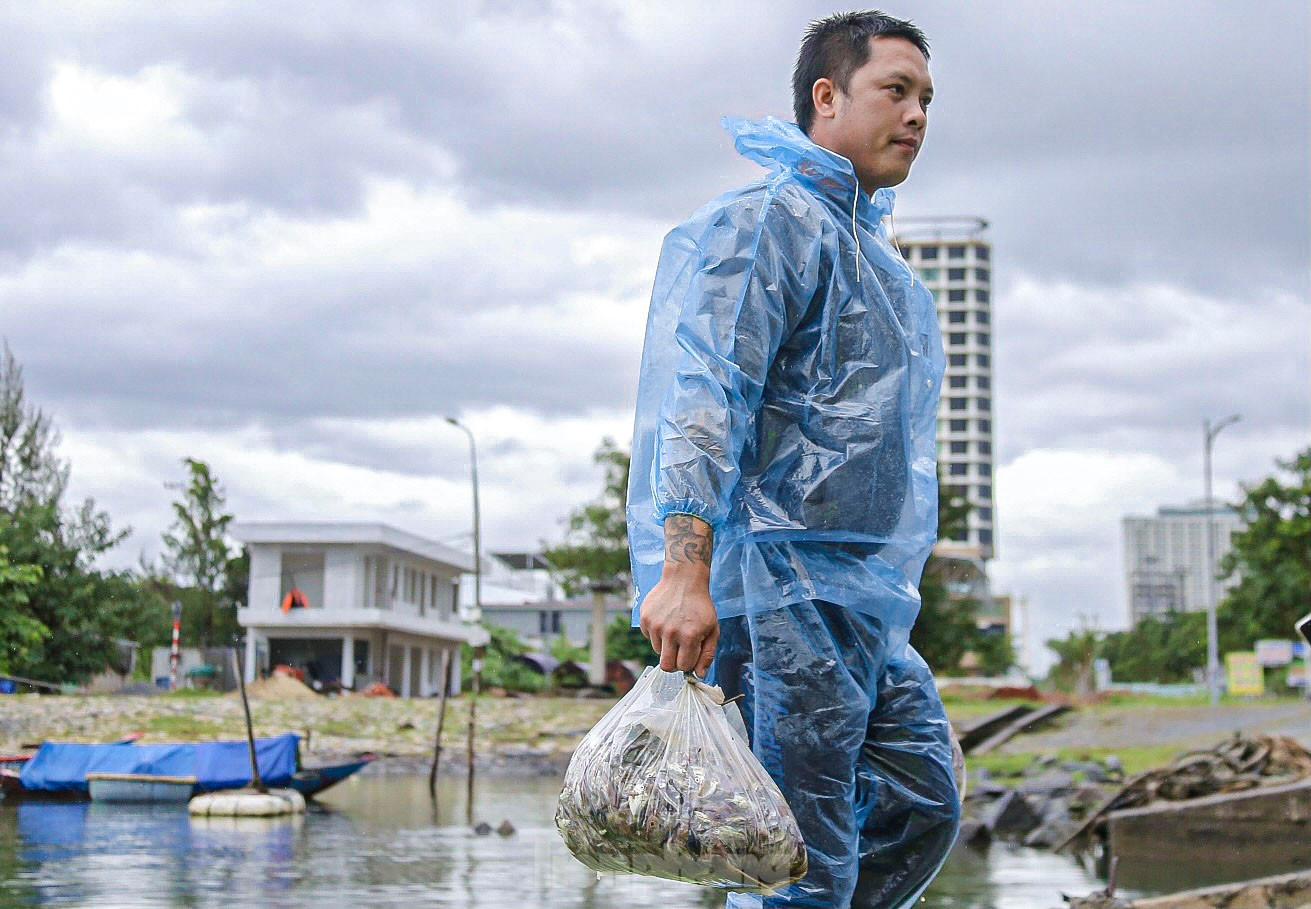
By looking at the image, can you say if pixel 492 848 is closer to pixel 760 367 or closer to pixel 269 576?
pixel 760 367

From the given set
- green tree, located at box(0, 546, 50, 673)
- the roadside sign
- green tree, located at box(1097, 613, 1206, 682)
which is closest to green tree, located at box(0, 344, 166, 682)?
green tree, located at box(0, 546, 50, 673)

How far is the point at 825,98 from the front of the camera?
3.16 meters

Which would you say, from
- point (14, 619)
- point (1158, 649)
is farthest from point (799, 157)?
point (1158, 649)

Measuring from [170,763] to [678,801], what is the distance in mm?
16318

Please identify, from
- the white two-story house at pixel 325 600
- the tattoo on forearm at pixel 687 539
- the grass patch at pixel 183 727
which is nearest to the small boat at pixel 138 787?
the grass patch at pixel 183 727

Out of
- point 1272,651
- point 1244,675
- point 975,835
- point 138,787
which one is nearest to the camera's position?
point 975,835

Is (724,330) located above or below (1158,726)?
above

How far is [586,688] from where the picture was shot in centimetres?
3941

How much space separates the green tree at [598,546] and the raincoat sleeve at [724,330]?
39.8 m

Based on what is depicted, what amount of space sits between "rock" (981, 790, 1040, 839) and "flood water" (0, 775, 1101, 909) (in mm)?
246

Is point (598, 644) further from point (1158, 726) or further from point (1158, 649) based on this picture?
point (1158, 649)

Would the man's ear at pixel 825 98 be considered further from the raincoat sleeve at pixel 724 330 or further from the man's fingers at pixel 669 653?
the man's fingers at pixel 669 653

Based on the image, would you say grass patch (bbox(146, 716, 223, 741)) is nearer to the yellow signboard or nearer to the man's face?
the yellow signboard

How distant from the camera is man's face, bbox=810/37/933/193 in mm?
3094
